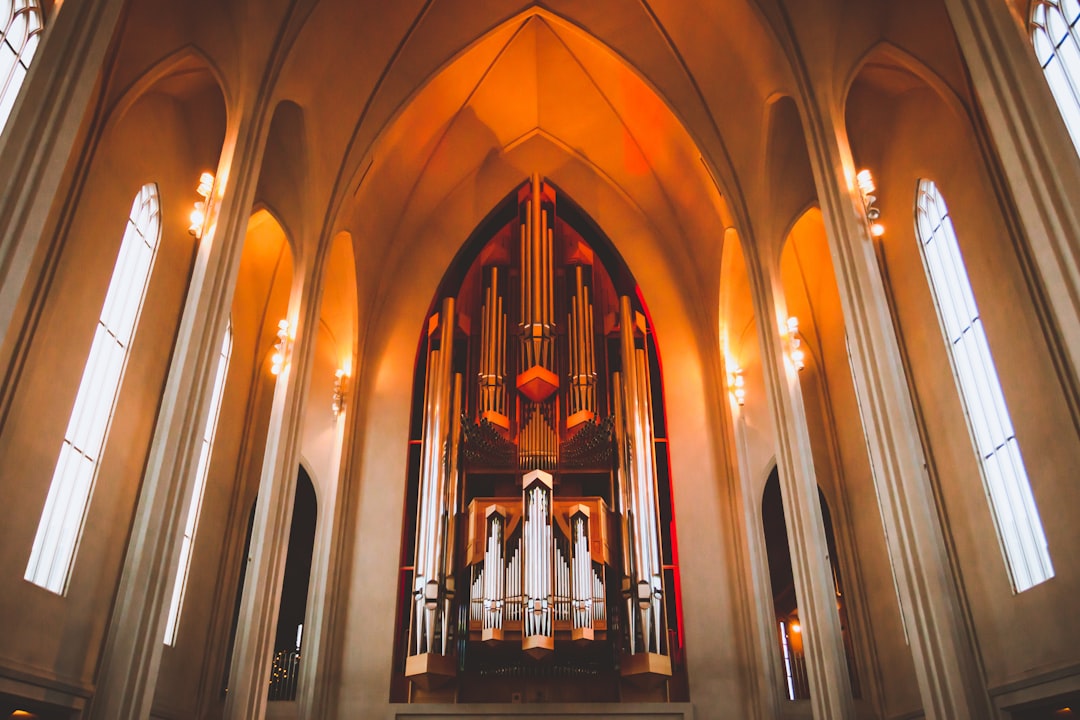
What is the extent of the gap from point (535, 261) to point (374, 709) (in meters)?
7.94

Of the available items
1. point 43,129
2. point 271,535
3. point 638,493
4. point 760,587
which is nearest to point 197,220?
point 43,129

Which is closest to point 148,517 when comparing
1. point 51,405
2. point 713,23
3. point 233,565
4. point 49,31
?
point 51,405

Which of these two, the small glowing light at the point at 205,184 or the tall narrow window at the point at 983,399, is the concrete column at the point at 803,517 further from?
the small glowing light at the point at 205,184

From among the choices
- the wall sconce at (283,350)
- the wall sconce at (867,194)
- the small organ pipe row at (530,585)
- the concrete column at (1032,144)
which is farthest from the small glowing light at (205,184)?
the concrete column at (1032,144)

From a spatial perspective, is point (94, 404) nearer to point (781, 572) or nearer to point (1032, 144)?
point (1032, 144)

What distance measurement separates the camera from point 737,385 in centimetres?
1454

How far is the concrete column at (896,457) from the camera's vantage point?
7.32 meters

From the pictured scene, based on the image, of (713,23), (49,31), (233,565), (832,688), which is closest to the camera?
(49,31)

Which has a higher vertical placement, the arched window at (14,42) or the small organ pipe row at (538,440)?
the arched window at (14,42)

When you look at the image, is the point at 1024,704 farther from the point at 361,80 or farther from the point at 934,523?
the point at 361,80

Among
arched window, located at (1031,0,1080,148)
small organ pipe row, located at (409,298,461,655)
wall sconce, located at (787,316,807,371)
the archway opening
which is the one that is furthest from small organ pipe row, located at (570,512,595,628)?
arched window, located at (1031,0,1080,148)

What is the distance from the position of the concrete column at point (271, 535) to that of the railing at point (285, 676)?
144 inches

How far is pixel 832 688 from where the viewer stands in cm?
923

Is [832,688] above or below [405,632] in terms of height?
below
